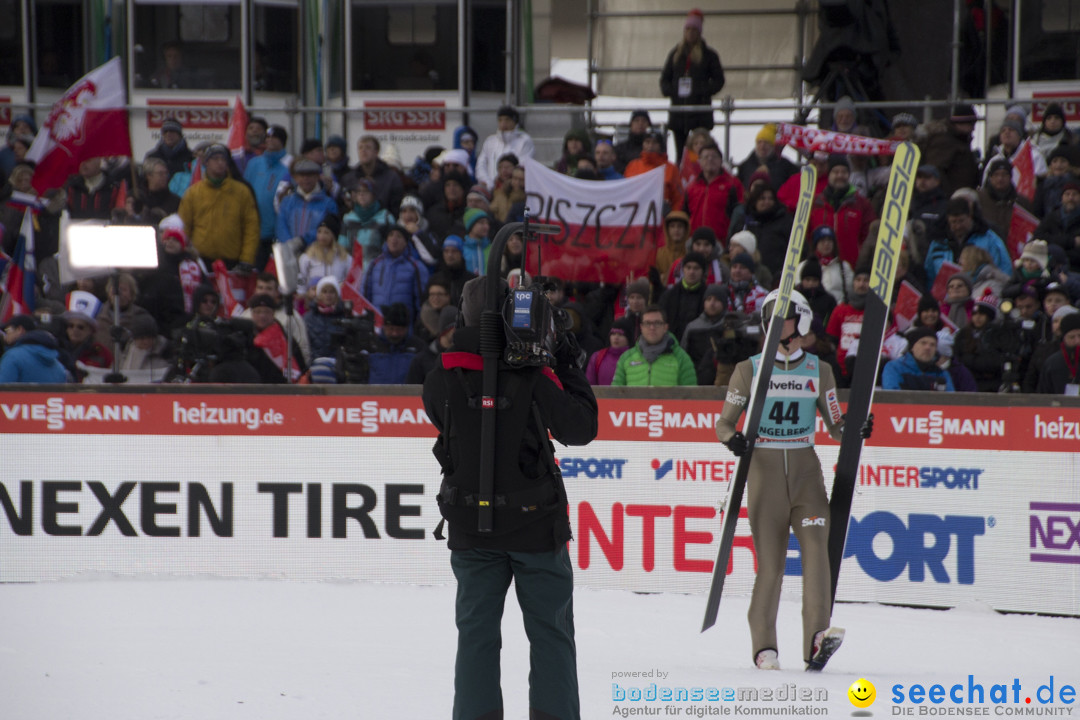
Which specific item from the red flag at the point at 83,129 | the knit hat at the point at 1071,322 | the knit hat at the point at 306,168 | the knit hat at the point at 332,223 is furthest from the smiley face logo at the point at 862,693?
the red flag at the point at 83,129

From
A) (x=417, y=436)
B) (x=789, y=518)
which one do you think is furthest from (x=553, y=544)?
(x=417, y=436)

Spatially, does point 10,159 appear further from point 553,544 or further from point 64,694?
point 553,544

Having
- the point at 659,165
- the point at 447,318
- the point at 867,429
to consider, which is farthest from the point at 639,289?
the point at 867,429

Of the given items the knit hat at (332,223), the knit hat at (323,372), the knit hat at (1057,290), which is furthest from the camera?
the knit hat at (332,223)

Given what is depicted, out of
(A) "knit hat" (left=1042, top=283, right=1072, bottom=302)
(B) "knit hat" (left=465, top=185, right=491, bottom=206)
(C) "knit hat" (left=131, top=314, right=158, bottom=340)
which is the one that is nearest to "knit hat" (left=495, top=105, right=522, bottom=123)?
(B) "knit hat" (left=465, top=185, right=491, bottom=206)

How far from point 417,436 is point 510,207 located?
333 centimetres

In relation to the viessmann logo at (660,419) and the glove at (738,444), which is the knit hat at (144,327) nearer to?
the viessmann logo at (660,419)

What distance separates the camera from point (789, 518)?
6.83m

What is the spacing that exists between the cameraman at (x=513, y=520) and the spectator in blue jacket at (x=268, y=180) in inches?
301

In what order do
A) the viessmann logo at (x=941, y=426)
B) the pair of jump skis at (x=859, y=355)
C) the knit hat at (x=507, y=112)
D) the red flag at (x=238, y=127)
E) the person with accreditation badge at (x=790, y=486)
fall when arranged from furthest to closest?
the red flag at (x=238, y=127)
the knit hat at (x=507, y=112)
the viessmann logo at (x=941, y=426)
the pair of jump skis at (x=859, y=355)
the person with accreditation badge at (x=790, y=486)

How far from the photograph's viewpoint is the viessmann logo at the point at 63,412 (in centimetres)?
893

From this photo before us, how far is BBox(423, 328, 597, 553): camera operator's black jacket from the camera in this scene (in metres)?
4.64

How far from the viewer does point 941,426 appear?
329 inches

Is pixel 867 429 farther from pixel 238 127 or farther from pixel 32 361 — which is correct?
pixel 238 127
